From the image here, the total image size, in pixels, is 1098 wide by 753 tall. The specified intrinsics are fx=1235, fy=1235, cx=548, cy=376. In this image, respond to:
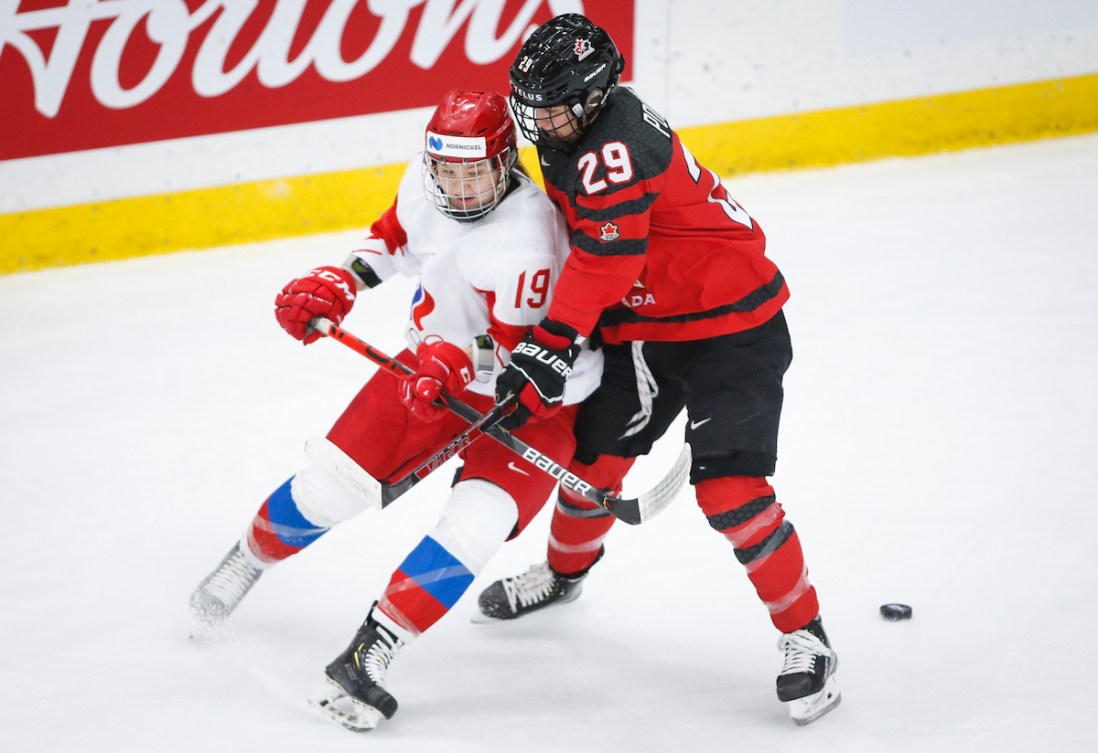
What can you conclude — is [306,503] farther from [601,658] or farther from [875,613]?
[875,613]

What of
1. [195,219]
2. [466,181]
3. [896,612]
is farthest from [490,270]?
[195,219]

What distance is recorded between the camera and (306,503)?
2260 millimetres

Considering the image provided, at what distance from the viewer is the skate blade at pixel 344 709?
209 centimetres

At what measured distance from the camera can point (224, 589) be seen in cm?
242

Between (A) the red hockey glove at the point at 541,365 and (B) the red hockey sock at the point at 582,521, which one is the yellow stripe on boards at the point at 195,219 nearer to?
(B) the red hockey sock at the point at 582,521

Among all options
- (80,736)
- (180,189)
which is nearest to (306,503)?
(80,736)

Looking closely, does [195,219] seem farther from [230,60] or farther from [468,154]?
[468,154]

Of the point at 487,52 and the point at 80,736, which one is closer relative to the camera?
the point at 80,736

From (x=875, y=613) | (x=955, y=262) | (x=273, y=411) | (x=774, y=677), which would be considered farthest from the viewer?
(x=955, y=262)

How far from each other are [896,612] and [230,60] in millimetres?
2913

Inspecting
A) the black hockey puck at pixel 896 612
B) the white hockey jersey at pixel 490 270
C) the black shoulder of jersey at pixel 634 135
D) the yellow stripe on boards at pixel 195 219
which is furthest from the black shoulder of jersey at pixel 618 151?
the yellow stripe on boards at pixel 195 219

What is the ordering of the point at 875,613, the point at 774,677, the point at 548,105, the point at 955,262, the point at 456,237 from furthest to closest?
the point at 955,262 < the point at 875,613 < the point at 774,677 < the point at 456,237 < the point at 548,105

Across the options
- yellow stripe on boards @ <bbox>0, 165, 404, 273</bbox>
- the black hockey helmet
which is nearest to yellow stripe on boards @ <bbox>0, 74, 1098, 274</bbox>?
yellow stripe on boards @ <bbox>0, 165, 404, 273</bbox>

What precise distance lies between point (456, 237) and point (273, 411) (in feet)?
4.64
